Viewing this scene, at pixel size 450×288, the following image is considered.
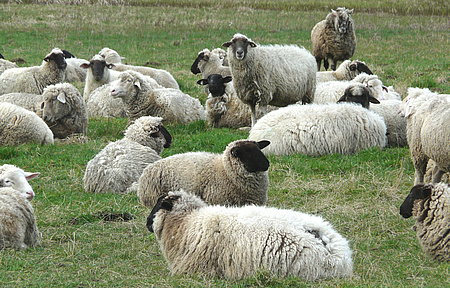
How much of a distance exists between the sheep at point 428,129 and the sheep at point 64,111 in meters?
5.70

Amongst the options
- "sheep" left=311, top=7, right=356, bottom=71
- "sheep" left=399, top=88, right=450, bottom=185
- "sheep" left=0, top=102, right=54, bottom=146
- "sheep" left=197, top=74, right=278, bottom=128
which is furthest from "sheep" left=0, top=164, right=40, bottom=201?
"sheep" left=311, top=7, right=356, bottom=71

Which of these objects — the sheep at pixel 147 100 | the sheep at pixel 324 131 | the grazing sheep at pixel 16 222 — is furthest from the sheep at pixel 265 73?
the grazing sheep at pixel 16 222

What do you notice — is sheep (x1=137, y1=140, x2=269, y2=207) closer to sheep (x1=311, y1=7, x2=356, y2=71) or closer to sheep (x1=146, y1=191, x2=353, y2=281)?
sheep (x1=146, y1=191, x2=353, y2=281)

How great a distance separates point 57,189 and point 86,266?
8.90 feet

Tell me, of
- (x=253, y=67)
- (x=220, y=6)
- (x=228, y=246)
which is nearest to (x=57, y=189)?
(x=228, y=246)

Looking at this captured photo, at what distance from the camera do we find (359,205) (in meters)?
6.38

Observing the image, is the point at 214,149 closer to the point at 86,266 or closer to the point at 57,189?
the point at 57,189

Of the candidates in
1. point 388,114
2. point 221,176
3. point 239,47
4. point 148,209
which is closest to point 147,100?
point 239,47

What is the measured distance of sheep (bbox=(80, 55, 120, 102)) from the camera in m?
13.1

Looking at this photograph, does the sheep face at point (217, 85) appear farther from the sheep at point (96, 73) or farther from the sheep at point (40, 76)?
the sheep at point (40, 76)

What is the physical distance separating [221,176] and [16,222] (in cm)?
215

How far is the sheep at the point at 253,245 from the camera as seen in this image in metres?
4.26

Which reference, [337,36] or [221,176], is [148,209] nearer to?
[221,176]

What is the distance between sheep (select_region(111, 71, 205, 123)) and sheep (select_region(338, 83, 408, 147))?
10.5ft
